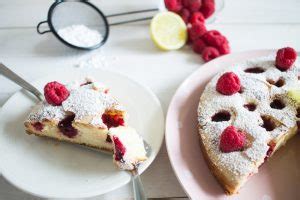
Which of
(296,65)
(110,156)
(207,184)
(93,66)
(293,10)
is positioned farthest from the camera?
(293,10)

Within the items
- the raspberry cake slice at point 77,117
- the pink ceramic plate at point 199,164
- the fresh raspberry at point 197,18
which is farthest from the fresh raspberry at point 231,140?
the fresh raspberry at point 197,18

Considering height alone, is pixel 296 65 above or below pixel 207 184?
above

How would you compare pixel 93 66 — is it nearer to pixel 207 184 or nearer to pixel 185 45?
pixel 185 45

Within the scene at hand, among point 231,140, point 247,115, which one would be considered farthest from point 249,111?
point 231,140

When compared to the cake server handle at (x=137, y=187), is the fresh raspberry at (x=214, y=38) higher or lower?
higher

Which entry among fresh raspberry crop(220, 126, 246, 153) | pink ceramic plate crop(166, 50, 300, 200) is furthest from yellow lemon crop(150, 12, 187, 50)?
fresh raspberry crop(220, 126, 246, 153)

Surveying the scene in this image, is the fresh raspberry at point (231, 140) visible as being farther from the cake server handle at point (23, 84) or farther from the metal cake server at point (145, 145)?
the cake server handle at point (23, 84)

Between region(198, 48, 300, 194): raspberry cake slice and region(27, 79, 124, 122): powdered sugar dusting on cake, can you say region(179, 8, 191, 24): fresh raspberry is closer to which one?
region(198, 48, 300, 194): raspberry cake slice

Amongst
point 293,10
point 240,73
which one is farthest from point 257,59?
point 293,10
